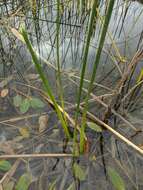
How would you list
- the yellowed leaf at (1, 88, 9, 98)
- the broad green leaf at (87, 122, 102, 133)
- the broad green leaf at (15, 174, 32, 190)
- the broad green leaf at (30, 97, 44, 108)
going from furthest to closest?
1. the yellowed leaf at (1, 88, 9, 98)
2. the broad green leaf at (30, 97, 44, 108)
3. the broad green leaf at (87, 122, 102, 133)
4. the broad green leaf at (15, 174, 32, 190)

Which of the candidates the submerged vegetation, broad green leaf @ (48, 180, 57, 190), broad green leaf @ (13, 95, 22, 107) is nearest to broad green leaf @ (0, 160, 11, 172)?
the submerged vegetation

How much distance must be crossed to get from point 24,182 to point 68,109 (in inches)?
15.4

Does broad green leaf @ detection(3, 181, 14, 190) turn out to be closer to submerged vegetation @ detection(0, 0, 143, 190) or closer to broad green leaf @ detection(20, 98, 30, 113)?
submerged vegetation @ detection(0, 0, 143, 190)

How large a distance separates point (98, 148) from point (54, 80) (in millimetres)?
437

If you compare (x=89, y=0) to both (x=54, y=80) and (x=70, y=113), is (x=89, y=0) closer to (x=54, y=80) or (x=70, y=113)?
(x=54, y=80)

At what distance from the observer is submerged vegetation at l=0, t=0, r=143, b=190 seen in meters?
→ 1.04

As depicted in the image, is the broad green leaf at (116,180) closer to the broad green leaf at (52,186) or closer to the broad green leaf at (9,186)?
the broad green leaf at (52,186)

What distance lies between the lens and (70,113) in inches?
50.3

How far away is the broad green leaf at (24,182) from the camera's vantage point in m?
0.98

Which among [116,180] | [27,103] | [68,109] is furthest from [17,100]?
[116,180]

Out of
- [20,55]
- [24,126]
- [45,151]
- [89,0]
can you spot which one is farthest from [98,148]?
[89,0]

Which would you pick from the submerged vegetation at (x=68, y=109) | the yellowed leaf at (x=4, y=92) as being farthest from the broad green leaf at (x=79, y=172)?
the yellowed leaf at (x=4, y=92)

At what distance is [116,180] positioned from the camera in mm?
1020

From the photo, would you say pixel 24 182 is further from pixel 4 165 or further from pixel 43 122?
pixel 43 122
